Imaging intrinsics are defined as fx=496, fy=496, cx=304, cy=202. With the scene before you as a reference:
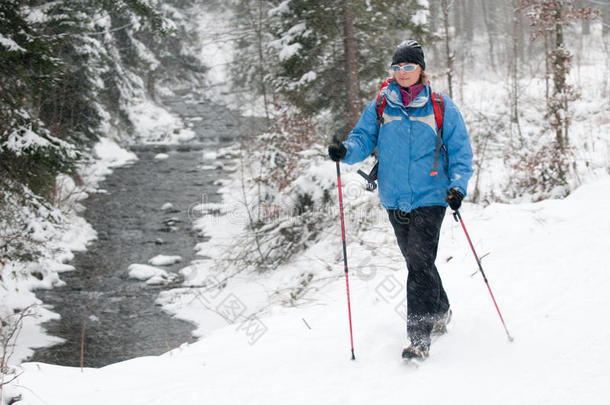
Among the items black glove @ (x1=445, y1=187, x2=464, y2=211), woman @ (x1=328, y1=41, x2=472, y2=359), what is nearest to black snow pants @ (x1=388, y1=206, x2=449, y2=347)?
woman @ (x1=328, y1=41, x2=472, y2=359)

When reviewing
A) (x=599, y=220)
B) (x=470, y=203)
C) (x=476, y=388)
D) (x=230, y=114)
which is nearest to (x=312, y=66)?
(x=470, y=203)

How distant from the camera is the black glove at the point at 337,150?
3395mm

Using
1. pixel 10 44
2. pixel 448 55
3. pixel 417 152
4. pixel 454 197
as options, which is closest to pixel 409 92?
pixel 417 152

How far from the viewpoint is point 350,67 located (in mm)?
10695

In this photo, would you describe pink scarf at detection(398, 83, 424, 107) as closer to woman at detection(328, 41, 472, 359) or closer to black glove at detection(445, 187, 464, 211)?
woman at detection(328, 41, 472, 359)

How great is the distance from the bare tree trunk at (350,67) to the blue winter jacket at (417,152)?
7.42 m

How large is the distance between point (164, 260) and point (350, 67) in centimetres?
584

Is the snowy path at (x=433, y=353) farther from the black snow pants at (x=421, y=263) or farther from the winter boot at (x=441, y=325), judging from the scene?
the black snow pants at (x=421, y=263)

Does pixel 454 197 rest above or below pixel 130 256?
above

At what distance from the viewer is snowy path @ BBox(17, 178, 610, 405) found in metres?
3.11

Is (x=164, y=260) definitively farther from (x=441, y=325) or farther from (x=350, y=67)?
(x=441, y=325)

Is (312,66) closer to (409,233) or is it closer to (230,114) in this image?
(409,233)

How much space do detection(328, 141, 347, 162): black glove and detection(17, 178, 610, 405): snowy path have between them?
1.51 meters

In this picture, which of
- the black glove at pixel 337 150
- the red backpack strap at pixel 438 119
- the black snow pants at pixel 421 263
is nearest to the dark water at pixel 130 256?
the black snow pants at pixel 421 263
